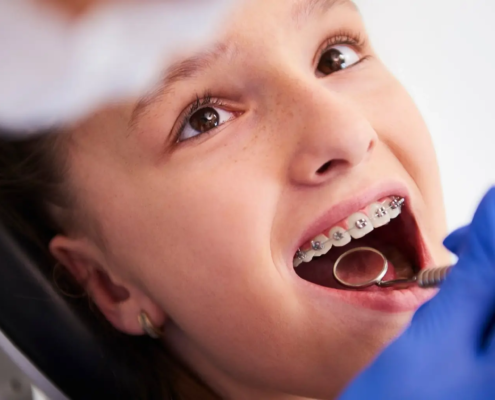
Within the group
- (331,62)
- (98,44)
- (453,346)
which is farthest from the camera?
(331,62)

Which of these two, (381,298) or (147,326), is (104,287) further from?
(381,298)

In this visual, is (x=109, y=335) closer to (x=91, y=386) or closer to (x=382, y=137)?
(x=91, y=386)

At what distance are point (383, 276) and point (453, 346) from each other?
201mm

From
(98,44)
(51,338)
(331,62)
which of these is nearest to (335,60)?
(331,62)

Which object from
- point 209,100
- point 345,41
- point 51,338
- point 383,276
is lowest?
point 51,338

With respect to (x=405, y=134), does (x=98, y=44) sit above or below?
above

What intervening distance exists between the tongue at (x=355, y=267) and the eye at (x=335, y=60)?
26 cm

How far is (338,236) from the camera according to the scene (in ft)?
2.27

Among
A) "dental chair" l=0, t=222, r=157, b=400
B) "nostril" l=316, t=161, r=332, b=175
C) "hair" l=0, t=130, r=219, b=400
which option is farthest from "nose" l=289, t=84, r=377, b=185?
"dental chair" l=0, t=222, r=157, b=400

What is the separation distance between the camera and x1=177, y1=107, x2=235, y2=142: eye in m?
0.71

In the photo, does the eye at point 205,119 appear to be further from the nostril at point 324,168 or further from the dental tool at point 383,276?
the dental tool at point 383,276

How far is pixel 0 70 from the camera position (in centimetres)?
67

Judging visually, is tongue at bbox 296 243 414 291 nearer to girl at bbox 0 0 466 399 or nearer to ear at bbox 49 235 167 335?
girl at bbox 0 0 466 399

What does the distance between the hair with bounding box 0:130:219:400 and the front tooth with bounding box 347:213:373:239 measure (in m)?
0.40
